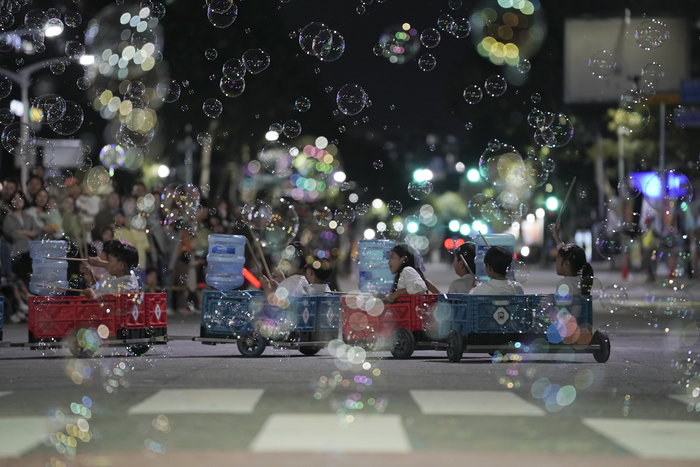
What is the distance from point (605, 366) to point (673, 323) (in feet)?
30.1

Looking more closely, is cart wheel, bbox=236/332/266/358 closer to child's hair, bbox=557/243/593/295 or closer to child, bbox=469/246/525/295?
child, bbox=469/246/525/295

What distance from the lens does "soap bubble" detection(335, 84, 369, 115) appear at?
60.7ft

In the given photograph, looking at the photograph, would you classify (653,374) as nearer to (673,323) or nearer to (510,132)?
(673,323)

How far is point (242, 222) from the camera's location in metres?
17.3

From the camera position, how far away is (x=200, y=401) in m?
8.73

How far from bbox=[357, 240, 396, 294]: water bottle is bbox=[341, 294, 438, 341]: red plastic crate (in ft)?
10.5

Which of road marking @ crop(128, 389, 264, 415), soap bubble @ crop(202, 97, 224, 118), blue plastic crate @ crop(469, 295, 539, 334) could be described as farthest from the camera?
soap bubble @ crop(202, 97, 224, 118)

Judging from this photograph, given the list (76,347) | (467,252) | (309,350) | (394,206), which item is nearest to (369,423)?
(309,350)

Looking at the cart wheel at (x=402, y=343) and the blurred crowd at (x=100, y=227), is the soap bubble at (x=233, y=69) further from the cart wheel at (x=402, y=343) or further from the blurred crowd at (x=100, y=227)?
the cart wheel at (x=402, y=343)

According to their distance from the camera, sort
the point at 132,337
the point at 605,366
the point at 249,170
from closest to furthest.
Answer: the point at 605,366 < the point at 132,337 < the point at 249,170

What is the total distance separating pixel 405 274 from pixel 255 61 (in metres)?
6.62

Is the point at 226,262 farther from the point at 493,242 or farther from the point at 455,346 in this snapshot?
the point at 455,346

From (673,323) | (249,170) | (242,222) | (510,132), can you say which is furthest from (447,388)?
(510,132)

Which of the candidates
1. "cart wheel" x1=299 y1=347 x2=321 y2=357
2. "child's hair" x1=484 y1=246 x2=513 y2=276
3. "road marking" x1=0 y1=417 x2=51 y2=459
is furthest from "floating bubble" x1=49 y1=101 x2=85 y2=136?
"road marking" x1=0 y1=417 x2=51 y2=459
